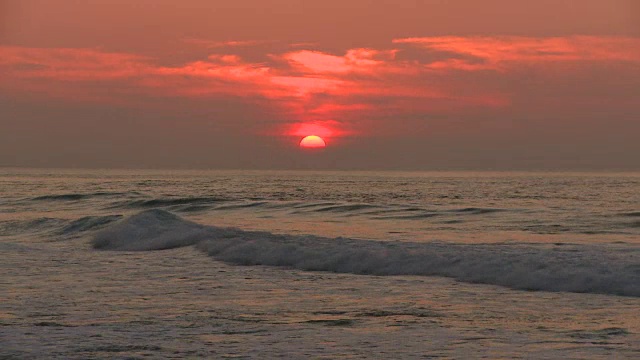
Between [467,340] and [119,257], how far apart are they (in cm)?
1257

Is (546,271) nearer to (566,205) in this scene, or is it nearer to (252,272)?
(252,272)

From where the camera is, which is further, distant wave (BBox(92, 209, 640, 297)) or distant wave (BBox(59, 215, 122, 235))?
distant wave (BBox(59, 215, 122, 235))

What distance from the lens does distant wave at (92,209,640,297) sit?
1434 cm

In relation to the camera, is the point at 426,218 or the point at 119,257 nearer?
the point at 119,257

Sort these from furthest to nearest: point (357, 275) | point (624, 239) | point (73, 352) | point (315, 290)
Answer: point (624, 239)
point (357, 275)
point (315, 290)
point (73, 352)

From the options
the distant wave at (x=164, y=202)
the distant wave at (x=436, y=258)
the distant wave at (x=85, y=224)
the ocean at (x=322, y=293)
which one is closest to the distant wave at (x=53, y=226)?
the distant wave at (x=85, y=224)

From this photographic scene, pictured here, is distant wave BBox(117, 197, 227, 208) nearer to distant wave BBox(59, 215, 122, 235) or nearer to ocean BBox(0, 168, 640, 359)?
distant wave BBox(59, 215, 122, 235)

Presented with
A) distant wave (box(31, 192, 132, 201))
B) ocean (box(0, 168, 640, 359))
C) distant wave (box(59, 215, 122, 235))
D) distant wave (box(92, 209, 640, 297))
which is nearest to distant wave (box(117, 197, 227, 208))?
distant wave (box(31, 192, 132, 201))

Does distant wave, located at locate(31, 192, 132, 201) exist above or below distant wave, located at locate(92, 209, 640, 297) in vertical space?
above

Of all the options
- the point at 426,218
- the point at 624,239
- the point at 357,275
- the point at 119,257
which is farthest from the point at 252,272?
the point at 426,218

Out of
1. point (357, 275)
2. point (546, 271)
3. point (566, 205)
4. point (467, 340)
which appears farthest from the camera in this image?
point (566, 205)

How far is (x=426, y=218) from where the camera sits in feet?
103

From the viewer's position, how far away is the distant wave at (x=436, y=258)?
14.3 metres

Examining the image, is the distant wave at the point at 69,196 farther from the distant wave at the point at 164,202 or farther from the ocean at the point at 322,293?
the ocean at the point at 322,293
